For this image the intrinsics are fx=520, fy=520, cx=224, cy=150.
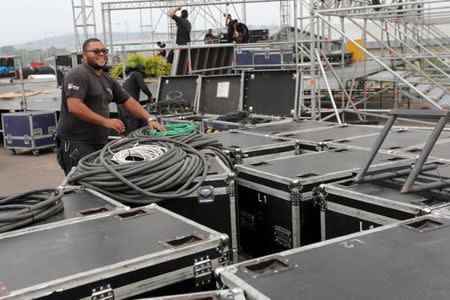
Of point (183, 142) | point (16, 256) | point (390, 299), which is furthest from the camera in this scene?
point (183, 142)

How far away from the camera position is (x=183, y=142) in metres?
3.92

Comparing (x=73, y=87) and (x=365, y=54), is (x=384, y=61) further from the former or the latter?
(x=73, y=87)

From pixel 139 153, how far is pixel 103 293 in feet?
5.75

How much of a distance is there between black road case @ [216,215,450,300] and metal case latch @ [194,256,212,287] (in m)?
0.38

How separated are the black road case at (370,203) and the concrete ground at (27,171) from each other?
17.9 feet

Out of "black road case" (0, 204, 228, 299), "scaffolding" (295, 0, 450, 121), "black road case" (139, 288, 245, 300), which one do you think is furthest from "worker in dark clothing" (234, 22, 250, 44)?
"black road case" (139, 288, 245, 300)

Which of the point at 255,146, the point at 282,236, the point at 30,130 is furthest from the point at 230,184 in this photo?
the point at 30,130

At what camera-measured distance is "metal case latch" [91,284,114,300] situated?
2.01m

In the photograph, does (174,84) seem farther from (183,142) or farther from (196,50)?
(183,142)

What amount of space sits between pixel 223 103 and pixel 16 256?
5.72 metres

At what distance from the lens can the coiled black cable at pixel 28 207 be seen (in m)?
2.63

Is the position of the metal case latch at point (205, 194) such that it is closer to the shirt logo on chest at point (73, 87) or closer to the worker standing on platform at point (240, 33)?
the shirt logo on chest at point (73, 87)

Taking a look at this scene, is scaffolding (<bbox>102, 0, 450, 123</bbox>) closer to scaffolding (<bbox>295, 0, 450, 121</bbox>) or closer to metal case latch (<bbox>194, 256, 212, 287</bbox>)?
scaffolding (<bbox>295, 0, 450, 121</bbox>)

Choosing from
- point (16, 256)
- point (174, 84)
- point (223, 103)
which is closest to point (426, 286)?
point (16, 256)
